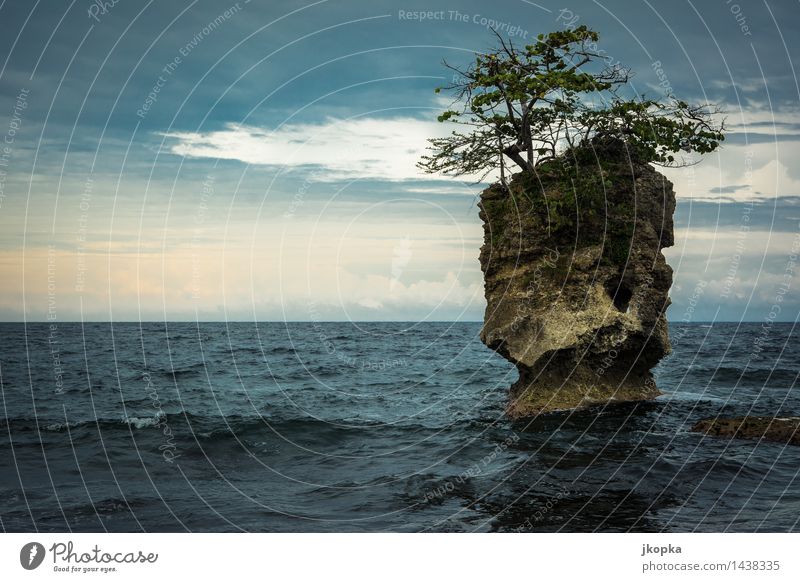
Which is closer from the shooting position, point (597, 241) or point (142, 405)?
point (597, 241)

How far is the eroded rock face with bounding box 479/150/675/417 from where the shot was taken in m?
24.2

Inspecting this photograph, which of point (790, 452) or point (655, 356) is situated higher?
point (655, 356)

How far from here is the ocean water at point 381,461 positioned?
15664 mm

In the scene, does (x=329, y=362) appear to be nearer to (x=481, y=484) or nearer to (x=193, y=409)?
(x=193, y=409)

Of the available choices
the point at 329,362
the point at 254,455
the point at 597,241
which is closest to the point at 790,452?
the point at 597,241

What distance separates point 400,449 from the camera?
74.8 feet

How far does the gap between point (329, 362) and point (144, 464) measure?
36.7 m

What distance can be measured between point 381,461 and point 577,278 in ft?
30.9
